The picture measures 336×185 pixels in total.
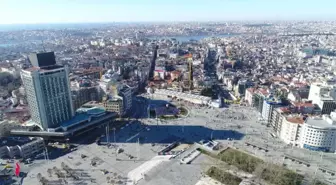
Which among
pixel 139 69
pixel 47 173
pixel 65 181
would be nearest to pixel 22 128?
pixel 47 173

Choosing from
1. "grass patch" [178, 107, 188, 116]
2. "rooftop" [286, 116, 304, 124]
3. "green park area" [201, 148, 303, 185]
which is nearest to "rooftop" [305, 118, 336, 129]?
"rooftop" [286, 116, 304, 124]

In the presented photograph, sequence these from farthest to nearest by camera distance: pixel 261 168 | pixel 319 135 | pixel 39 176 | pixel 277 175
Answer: pixel 319 135 < pixel 39 176 < pixel 261 168 < pixel 277 175

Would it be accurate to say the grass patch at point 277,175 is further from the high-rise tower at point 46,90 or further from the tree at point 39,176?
the high-rise tower at point 46,90

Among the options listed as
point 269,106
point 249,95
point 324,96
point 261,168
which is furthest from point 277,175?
point 249,95

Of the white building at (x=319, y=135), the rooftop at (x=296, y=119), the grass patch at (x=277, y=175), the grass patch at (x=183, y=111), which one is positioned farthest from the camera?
the grass patch at (x=183, y=111)

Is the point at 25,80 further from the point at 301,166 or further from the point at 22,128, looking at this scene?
the point at 301,166

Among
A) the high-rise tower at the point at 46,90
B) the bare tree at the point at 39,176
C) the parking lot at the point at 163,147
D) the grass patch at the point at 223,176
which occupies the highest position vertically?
the high-rise tower at the point at 46,90

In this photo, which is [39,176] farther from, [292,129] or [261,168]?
[292,129]

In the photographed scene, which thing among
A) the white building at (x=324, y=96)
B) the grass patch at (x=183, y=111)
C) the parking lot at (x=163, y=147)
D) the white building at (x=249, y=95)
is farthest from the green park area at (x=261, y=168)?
the white building at (x=324, y=96)
